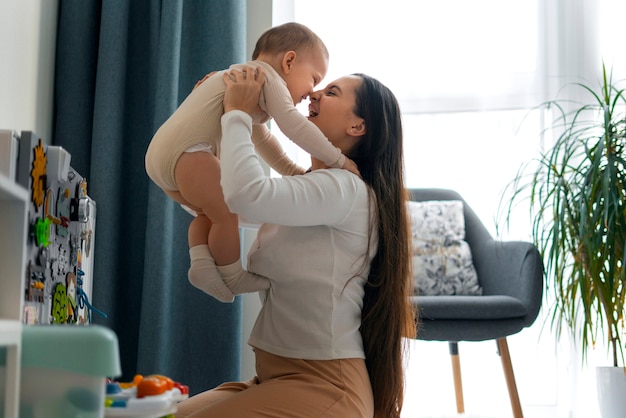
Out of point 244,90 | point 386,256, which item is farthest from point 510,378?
point 244,90

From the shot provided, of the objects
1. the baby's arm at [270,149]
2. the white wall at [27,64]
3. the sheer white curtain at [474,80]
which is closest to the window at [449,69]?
the sheer white curtain at [474,80]

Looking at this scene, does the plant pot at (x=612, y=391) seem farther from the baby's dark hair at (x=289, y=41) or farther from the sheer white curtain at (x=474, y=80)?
the baby's dark hair at (x=289, y=41)

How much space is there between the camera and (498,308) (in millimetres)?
2584

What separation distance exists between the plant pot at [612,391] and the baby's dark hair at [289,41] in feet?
5.61

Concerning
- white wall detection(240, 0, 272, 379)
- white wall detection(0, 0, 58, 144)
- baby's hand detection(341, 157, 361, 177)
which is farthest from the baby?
white wall detection(240, 0, 272, 379)

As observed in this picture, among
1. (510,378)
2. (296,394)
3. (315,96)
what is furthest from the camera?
(510,378)

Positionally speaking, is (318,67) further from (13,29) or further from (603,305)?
(603,305)

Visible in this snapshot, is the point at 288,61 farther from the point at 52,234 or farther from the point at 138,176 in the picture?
the point at 138,176

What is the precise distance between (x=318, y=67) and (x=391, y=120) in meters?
0.26

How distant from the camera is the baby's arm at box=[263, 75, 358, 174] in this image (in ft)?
4.96

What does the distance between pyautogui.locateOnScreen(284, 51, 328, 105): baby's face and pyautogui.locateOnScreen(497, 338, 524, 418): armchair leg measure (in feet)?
4.89

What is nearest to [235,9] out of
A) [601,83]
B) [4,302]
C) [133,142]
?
[133,142]

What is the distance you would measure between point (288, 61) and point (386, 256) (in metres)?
0.54

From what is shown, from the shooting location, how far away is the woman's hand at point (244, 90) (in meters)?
1.48
